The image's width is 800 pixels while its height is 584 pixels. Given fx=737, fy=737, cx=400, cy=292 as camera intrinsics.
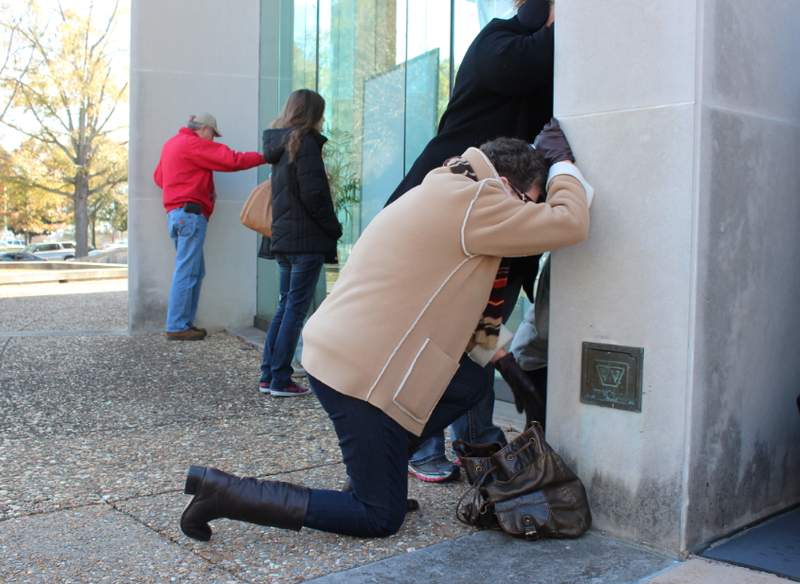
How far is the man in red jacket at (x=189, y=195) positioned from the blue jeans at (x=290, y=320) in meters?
2.18

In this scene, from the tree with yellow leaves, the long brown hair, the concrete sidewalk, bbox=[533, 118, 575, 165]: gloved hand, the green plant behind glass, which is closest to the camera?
the concrete sidewalk

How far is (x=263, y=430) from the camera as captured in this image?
4027 mm

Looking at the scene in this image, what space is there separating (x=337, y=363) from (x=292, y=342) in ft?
8.09

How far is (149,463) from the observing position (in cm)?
340

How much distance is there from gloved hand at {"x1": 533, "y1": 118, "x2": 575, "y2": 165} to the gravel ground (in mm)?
1388

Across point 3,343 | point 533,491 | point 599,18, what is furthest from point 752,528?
point 3,343

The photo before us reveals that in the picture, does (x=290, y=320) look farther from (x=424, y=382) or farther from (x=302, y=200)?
(x=424, y=382)

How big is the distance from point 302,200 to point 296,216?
113 mm

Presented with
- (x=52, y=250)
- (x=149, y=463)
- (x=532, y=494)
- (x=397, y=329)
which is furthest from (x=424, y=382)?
(x=52, y=250)

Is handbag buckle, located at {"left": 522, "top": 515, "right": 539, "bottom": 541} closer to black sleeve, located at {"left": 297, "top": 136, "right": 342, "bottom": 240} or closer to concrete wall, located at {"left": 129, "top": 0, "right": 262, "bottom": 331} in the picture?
black sleeve, located at {"left": 297, "top": 136, "right": 342, "bottom": 240}

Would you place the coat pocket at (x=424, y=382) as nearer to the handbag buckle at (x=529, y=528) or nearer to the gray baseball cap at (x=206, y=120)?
the handbag buckle at (x=529, y=528)

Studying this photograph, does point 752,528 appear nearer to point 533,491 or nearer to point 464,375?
point 533,491

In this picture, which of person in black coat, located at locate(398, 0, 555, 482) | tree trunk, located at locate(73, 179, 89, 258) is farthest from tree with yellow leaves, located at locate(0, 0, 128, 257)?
person in black coat, located at locate(398, 0, 555, 482)

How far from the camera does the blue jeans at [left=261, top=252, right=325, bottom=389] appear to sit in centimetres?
479
